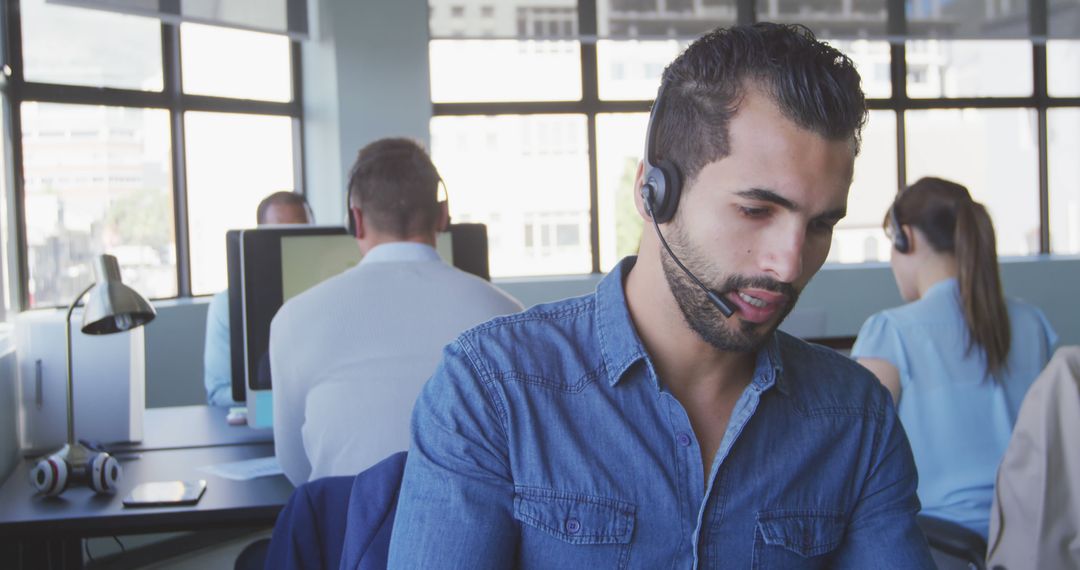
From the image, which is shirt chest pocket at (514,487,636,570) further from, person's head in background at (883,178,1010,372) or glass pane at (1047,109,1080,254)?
glass pane at (1047,109,1080,254)

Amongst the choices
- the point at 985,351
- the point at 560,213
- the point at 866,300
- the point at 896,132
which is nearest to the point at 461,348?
the point at 985,351

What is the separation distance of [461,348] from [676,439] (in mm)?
249

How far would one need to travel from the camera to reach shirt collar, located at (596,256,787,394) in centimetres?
108

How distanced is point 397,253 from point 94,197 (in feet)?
9.53

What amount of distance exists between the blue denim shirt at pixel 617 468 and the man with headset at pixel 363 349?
914 millimetres

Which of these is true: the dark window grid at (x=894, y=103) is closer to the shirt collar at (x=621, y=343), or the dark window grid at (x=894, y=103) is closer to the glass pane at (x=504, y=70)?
the glass pane at (x=504, y=70)

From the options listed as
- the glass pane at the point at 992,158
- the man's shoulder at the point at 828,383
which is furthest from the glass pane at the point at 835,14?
the man's shoulder at the point at 828,383

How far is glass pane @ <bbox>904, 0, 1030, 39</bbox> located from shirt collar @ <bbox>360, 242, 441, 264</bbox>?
4.99 m

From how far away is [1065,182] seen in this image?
22.6 ft

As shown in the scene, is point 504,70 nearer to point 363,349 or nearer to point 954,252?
point 954,252

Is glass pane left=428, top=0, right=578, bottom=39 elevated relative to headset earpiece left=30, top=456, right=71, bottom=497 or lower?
elevated

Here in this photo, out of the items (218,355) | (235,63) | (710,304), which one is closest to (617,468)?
(710,304)

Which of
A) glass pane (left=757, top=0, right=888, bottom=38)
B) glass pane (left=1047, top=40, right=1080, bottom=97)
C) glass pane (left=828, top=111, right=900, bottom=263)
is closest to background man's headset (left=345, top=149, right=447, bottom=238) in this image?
glass pane (left=757, top=0, right=888, bottom=38)

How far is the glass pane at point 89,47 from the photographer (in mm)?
4246
